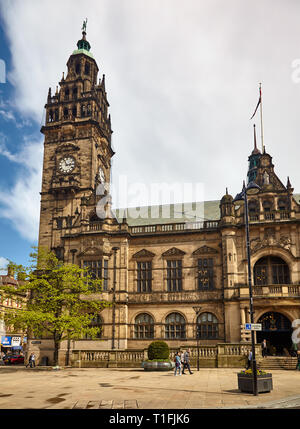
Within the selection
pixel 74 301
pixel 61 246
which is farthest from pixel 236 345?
pixel 61 246

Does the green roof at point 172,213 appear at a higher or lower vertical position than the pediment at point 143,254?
higher

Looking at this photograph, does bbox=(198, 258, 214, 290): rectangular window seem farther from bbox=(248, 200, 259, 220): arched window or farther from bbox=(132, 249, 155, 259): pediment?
bbox=(248, 200, 259, 220): arched window

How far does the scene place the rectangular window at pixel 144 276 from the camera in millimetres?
39531

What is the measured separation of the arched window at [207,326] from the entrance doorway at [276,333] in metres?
4.05

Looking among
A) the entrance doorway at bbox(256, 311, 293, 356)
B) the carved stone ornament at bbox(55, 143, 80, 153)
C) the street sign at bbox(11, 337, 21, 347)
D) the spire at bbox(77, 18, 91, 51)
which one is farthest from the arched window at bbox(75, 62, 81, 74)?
the street sign at bbox(11, 337, 21, 347)

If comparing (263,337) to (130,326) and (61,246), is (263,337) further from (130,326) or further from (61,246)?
(61,246)

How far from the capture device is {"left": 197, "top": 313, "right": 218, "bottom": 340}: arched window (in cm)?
3663

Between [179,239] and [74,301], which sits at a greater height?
[179,239]

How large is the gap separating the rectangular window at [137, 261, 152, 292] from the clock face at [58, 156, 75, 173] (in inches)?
600

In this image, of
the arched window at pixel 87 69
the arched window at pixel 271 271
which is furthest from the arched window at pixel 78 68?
the arched window at pixel 271 271

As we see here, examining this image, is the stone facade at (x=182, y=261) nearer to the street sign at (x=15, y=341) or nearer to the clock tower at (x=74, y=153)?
the clock tower at (x=74, y=153)
